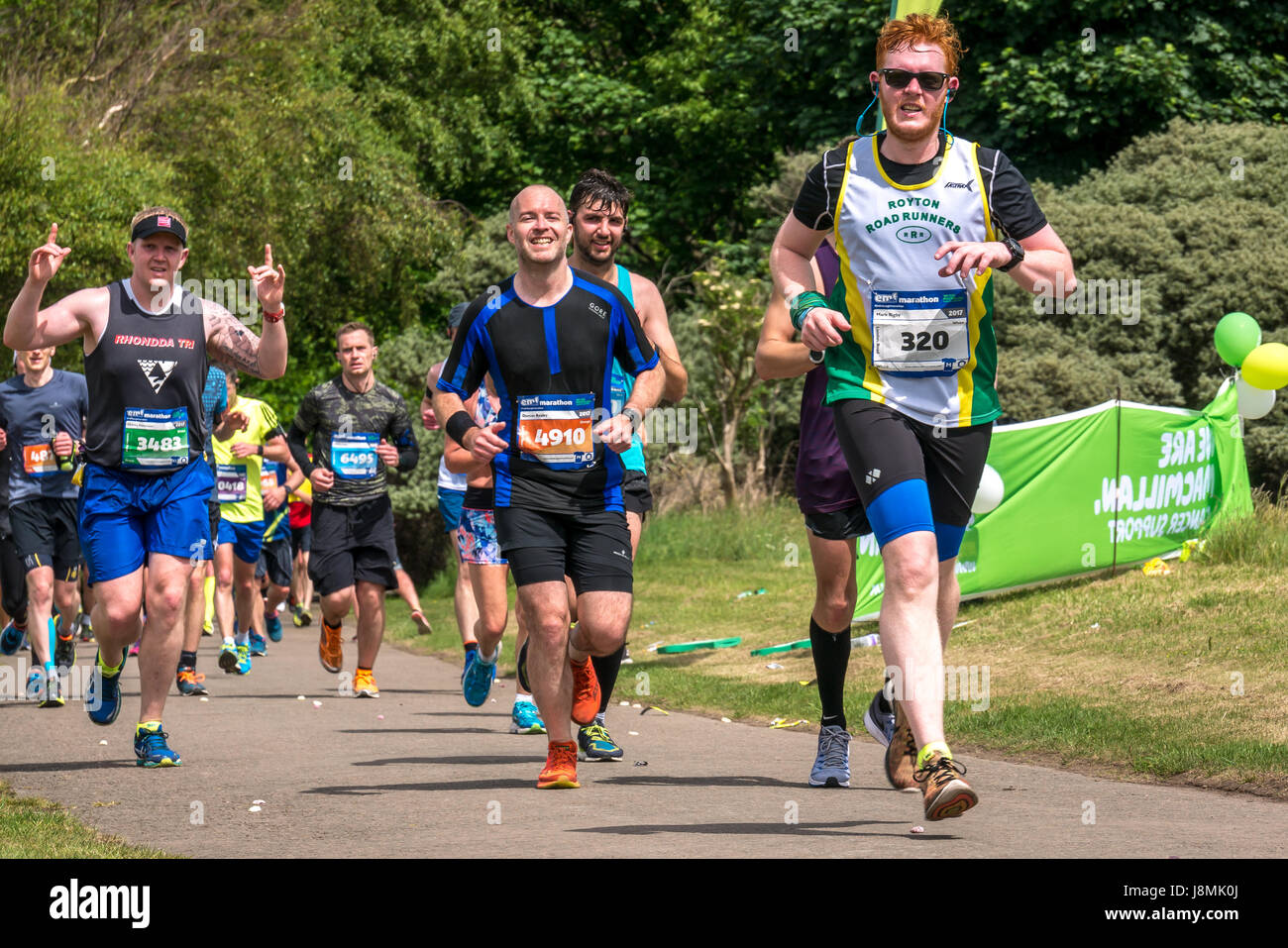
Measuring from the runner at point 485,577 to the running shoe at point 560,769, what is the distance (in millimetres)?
1599

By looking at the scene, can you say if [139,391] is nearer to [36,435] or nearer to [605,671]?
[605,671]

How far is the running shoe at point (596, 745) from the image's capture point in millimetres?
8562

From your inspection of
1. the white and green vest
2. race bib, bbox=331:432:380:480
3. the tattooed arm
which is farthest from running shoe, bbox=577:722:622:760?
race bib, bbox=331:432:380:480

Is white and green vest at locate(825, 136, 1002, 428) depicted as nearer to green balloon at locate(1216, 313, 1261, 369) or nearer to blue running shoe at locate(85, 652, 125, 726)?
blue running shoe at locate(85, 652, 125, 726)

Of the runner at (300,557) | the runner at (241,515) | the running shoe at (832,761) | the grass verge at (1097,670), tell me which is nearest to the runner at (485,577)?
the grass verge at (1097,670)

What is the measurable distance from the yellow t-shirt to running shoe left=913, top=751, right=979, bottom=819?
10.8 meters

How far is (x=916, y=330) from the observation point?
6125 mm

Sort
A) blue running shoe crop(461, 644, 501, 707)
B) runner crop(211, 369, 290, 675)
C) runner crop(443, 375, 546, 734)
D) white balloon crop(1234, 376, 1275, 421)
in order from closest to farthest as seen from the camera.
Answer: runner crop(443, 375, 546, 734) < blue running shoe crop(461, 644, 501, 707) < white balloon crop(1234, 376, 1275, 421) < runner crop(211, 369, 290, 675)

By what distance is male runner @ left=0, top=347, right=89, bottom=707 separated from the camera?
12828 millimetres

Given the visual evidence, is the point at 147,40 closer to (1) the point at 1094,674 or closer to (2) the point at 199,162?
(2) the point at 199,162

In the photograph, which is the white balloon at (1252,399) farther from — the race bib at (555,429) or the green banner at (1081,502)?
the race bib at (555,429)

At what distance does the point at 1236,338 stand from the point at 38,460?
30.2ft

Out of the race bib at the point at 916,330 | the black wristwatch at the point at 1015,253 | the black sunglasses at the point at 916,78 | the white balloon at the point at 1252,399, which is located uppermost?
the black sunglasses at the point at 916,78

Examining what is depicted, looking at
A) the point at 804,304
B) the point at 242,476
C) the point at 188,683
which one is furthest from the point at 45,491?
the point at 804,304
